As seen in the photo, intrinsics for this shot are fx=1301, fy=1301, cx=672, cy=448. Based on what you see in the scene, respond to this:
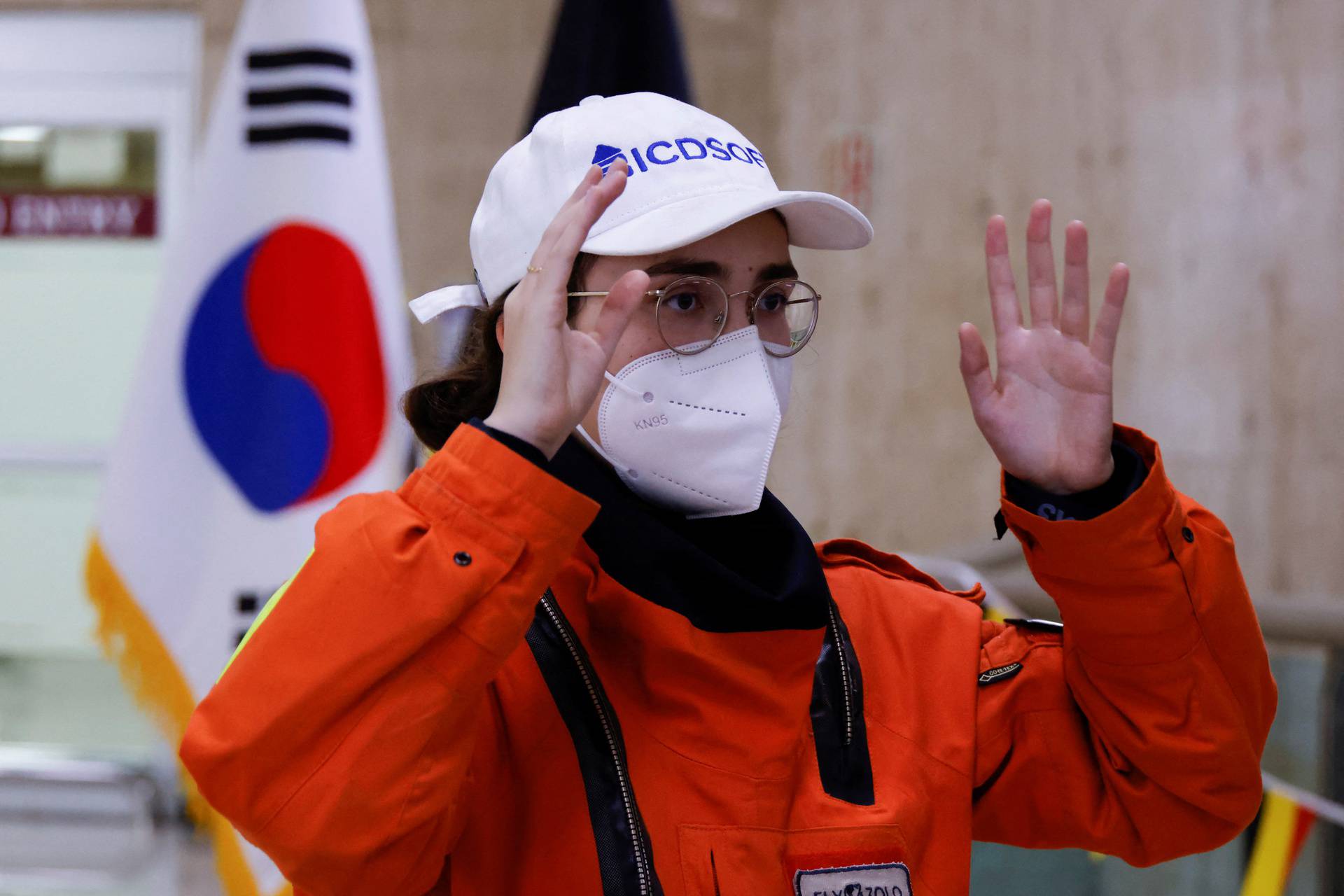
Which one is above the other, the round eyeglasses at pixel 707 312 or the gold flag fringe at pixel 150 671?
the round eyeglasses at pixel 707 312

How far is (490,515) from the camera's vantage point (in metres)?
1.04

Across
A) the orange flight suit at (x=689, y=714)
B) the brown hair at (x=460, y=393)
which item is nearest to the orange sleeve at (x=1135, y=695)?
the orange flight suit at (x=689, y=714)

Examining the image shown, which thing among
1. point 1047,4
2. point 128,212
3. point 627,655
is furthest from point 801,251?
point 627,655

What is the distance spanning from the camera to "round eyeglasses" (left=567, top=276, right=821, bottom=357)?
1293mm

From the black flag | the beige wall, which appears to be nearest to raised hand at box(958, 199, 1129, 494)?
the black flag

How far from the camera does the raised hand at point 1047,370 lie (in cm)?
128

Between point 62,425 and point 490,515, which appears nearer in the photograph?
point 490,515

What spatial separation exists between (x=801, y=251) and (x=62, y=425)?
3.54 meters

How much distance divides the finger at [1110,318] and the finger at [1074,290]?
2 cm

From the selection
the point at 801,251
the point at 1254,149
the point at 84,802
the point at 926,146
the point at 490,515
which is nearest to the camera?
the point at 490,515

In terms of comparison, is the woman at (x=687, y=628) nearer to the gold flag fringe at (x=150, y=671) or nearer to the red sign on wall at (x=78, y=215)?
the gold flag fringe at (x=150, y=671)

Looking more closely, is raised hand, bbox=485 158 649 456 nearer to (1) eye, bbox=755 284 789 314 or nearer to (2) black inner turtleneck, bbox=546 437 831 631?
(2) black inner turtleneck, bbox=546 437 831 631

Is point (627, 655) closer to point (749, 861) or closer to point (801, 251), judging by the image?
point (749, 861)

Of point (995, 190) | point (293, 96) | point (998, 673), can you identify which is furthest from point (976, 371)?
point (995, 190)
